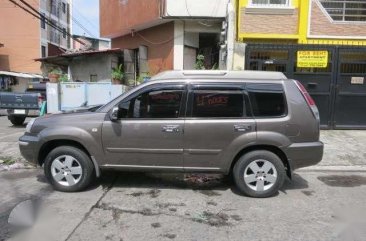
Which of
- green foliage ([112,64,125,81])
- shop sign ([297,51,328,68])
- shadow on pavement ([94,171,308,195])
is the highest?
shop sign ([297,51,328,68])

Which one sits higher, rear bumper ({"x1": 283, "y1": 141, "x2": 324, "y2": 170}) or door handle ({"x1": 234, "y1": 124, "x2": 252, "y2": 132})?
door handle ({"x1": 234, "y1": 124, "x2": 252, "y2": 132})

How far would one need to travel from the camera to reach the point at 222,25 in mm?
15133

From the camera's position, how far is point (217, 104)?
19.9ft

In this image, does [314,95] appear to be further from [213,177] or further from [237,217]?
[237,217]

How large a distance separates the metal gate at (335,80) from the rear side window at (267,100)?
579 cm

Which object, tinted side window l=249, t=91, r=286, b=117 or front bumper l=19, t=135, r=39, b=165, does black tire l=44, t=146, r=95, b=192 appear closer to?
front bumper l=19, t=135, r=39, b=165

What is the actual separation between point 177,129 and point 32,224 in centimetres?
233

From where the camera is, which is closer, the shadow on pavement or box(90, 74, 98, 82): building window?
the shadow on pavement

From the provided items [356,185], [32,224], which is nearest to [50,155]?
[32,224]

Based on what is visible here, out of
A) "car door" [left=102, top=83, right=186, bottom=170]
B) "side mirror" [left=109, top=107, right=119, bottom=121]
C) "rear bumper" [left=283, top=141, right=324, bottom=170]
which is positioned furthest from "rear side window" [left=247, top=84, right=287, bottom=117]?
"side mirror" [left=109, top=107, right=119, bottom=121]

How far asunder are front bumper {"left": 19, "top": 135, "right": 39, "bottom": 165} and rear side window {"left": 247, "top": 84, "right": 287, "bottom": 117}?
11.0ft

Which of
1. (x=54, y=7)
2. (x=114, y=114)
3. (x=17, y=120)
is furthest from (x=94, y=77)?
(x=54, y=7)

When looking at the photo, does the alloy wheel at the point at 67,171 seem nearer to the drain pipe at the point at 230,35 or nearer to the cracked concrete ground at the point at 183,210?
the cracked concrete ground at the point at 183,210

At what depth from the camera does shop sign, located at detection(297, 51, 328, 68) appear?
1153cm
